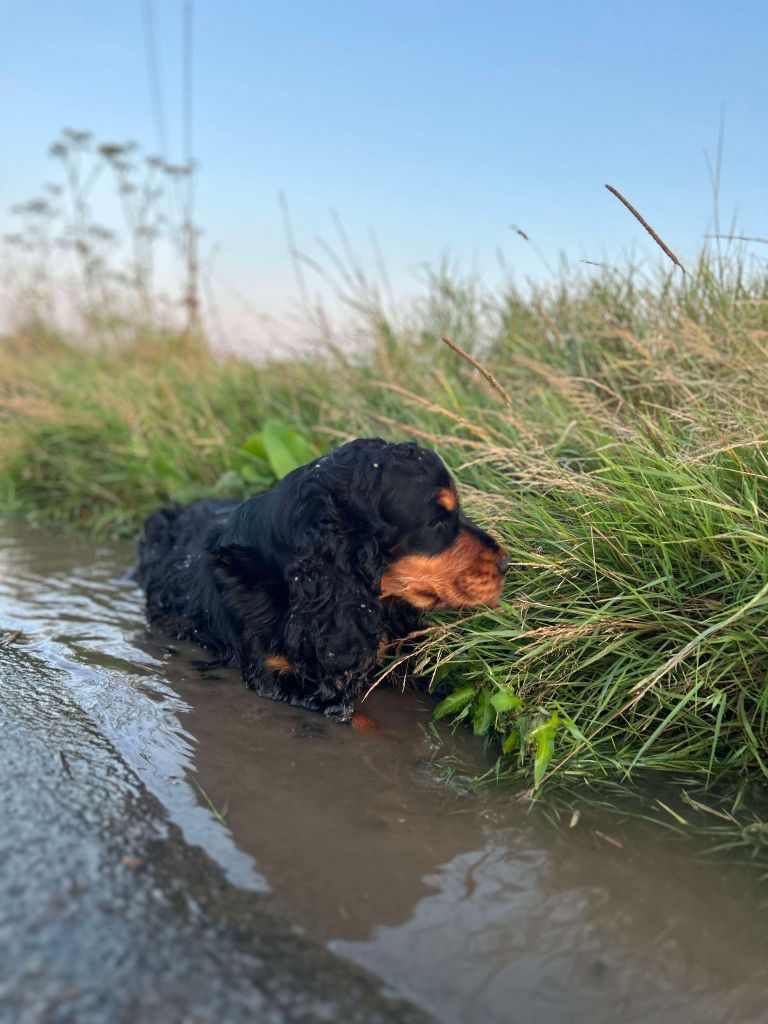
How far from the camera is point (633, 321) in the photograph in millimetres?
5008

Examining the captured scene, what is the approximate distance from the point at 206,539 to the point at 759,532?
214 cm

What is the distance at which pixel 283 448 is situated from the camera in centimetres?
494

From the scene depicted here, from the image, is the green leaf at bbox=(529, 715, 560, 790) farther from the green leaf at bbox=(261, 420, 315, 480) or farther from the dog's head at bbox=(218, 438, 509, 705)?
the green leaf at bbox=(261, 420, 315, 480)

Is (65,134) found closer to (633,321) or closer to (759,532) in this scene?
(633,321)

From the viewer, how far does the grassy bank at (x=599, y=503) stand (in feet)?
8.31

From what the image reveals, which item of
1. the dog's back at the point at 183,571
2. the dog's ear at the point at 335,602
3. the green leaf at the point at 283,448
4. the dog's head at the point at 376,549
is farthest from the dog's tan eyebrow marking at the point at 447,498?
the green leaf at the point at 283,448

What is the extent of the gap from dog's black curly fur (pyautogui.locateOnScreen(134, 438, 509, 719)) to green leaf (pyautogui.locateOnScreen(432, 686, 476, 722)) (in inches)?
10.5

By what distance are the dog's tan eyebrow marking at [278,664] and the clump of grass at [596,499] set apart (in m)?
0.48

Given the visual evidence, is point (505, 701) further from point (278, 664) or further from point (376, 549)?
point (278, 664)

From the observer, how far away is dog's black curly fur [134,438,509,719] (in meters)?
2.81

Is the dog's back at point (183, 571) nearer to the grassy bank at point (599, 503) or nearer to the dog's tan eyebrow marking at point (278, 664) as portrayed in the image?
the dog's tan eyebrow marking at point (278, 664)

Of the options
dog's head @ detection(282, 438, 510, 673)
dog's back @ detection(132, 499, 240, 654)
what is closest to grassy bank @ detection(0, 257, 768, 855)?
dog's head @ detection(282, 438, 510, 673)

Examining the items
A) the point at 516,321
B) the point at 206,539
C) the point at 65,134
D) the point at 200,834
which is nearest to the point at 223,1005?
the point at 200,834

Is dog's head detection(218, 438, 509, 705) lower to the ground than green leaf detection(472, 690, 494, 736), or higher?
higher
